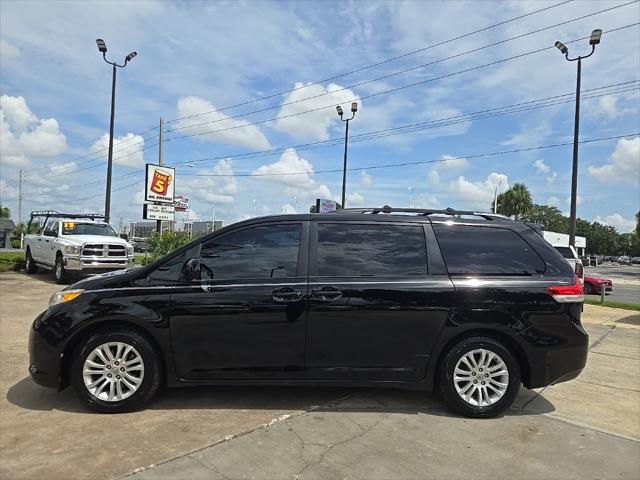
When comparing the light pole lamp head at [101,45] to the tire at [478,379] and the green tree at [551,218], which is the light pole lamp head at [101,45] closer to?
the tire at [478,379]

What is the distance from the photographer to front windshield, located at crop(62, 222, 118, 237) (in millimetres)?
14242

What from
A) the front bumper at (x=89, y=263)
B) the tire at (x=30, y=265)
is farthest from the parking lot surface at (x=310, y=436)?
the tire at (x=30, y=265)

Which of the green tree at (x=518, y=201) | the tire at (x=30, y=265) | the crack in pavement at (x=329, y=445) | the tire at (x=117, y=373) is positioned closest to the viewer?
the crack in pavement at (x=329, y=445)

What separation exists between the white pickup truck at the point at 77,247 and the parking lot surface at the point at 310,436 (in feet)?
27.5

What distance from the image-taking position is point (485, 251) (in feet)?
15.2

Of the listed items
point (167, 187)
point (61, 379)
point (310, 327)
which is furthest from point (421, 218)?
point (167, 187)

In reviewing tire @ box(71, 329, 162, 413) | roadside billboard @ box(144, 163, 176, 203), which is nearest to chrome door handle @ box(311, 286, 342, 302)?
tire @ box(71, 329, 162, 413)

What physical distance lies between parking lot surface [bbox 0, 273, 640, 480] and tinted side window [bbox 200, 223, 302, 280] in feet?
3.85

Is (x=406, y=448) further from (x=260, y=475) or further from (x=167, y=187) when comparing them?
(x=167, y=187)

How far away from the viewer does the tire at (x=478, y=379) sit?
4.37m

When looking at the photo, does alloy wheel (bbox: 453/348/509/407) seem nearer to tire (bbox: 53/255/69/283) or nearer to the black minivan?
the black minivan

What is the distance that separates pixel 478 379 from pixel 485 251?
115cm

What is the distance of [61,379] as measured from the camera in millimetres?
4254

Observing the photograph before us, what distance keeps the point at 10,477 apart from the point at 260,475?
156 centimetres
